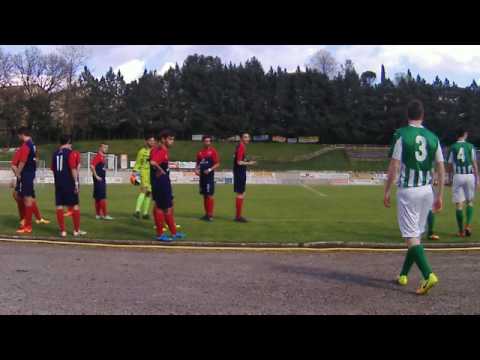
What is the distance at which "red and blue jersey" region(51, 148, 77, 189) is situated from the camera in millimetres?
10195

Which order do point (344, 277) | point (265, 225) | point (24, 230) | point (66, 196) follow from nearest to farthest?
1. point (344, 277)
2. point (66, 196)
3. point (24, 230)
4. point (265, 225)

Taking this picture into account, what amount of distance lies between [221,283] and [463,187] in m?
6.64

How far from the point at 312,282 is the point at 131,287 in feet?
7.84

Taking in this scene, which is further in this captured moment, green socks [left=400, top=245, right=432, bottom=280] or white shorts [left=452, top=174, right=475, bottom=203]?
white shorts [left=452, top=174, right=475, bottom=203]

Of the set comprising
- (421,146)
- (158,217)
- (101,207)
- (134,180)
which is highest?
(421,146)

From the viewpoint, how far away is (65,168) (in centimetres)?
1023

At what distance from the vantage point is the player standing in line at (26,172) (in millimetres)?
10484

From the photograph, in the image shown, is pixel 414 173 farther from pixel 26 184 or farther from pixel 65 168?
pixel 26 184

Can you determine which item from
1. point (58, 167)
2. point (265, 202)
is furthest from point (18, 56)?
point (58, 167)

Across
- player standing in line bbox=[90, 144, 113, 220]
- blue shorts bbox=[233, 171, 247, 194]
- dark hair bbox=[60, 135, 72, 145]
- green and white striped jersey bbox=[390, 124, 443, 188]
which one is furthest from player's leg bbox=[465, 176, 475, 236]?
player standing in line bbox=[90, 144, 113, 220]

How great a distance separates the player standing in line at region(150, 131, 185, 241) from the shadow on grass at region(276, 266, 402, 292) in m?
2.99

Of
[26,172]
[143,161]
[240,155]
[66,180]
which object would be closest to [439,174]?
[240,155]

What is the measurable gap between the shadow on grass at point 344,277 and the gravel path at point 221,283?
1cm

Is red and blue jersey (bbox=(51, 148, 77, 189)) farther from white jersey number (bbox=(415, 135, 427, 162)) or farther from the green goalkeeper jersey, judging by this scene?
white jersey number (bbox=(415, 135, 427, 162))
